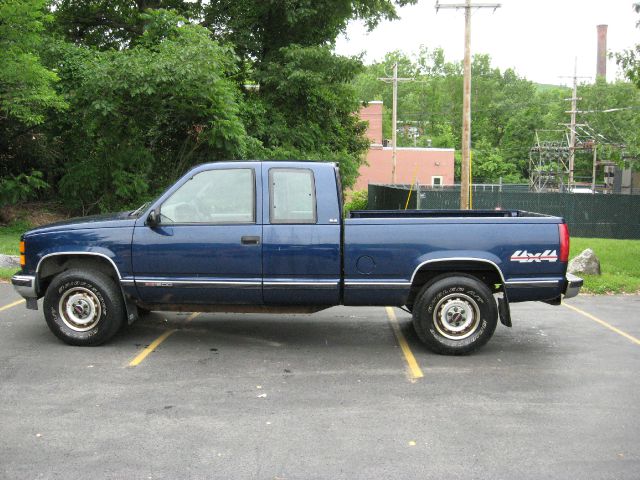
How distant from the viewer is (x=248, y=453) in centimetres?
429

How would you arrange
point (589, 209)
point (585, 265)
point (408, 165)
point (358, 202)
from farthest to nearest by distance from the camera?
point (408, 165), point (358, 202), point (589, 209), point (585, 265)

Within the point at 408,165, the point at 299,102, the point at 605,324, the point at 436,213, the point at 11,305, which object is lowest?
the point at 605,324

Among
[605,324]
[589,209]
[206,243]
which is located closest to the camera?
[206,243]

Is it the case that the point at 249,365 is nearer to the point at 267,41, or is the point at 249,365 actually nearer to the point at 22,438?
the point at 22,438

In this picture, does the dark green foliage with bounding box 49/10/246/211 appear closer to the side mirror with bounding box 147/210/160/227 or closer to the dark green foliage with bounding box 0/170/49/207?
the dark green foliage with bounding box 0/170/49/207

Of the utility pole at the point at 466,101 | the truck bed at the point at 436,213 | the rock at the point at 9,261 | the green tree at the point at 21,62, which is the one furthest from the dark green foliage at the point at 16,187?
the truck bed at the point at 436,213

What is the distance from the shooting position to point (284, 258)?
6496 mm

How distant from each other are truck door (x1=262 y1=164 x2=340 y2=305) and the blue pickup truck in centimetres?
1

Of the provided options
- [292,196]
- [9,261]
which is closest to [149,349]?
[292,196]

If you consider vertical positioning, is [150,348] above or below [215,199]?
below

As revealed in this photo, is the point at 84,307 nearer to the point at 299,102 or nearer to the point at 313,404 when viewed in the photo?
the point at 313,404

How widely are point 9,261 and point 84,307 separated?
6247 millimetres

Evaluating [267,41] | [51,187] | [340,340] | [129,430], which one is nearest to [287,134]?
[267,41]

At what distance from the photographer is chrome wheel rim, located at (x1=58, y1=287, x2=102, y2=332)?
677cm
